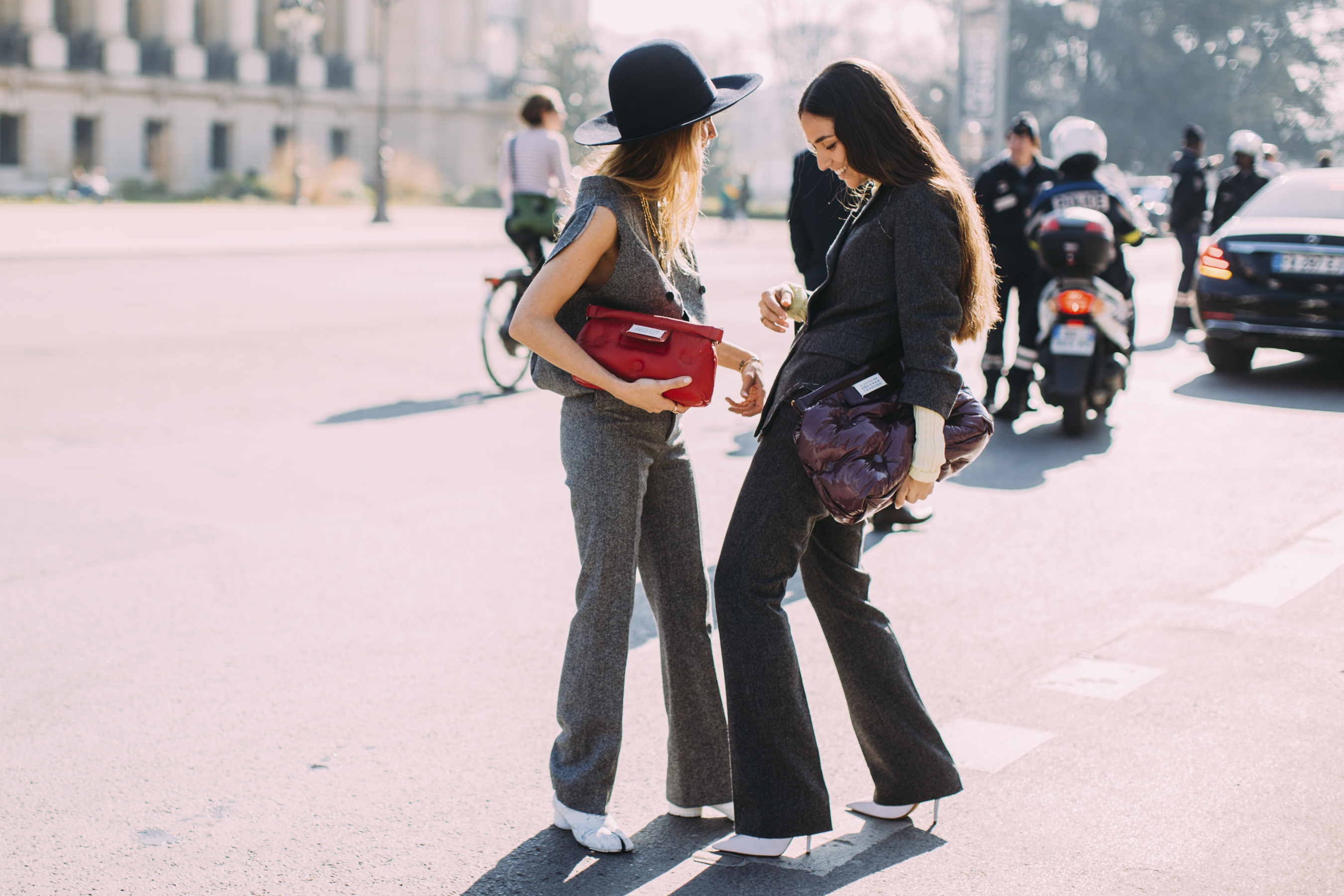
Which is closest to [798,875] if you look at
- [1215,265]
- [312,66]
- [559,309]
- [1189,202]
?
[559,309]

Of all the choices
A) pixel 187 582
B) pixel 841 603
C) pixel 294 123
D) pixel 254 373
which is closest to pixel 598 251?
pixel 841 603

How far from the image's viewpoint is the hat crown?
2982 millimetres

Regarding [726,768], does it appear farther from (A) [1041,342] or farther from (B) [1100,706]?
(A) [1041,342]

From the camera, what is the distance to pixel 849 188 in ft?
10.3

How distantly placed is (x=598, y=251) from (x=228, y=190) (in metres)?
53.0

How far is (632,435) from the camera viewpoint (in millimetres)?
3180

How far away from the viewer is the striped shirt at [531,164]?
33.3 ft

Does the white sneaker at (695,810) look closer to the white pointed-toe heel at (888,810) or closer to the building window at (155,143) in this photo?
the white pointed-toe heel at (888,810)

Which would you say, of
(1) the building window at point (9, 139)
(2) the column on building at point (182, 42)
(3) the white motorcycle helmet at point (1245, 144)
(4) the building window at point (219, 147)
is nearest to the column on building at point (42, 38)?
(1) the building window at point (9, 139)

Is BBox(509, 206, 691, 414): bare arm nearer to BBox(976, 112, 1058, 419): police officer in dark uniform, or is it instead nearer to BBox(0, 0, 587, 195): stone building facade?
BBox(976, 112, 1058, 419): police officer in dark uniform

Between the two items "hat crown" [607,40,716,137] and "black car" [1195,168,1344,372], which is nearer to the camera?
"hat crown" [607,40,716,137]

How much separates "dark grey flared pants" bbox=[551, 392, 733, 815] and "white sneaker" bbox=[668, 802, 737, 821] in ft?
0.04

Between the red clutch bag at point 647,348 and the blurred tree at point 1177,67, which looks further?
the blurred tree at point 1177,67

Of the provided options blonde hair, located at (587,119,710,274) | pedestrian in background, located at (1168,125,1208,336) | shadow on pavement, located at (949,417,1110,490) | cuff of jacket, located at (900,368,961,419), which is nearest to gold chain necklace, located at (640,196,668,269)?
blonde hair, located at (587,119,710,274)
